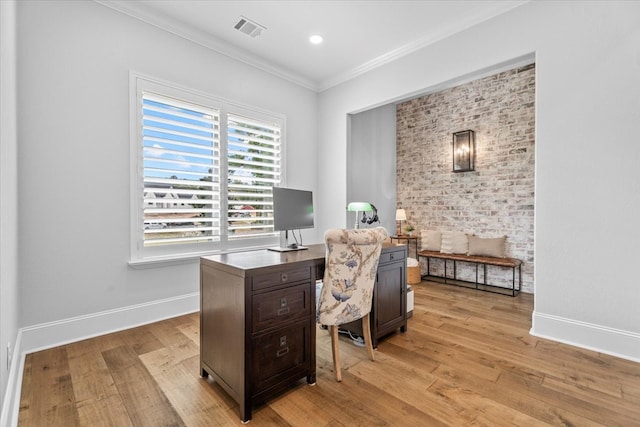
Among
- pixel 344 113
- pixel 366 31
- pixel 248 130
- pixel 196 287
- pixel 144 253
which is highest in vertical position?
pixel 366 31

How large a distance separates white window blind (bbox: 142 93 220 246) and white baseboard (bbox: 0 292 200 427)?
70 cm

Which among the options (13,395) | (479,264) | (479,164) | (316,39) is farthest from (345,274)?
(479,164)

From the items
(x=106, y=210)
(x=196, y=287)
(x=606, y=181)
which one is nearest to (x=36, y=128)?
(x=106, y=210)

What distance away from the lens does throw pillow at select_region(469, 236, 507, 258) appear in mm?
4504

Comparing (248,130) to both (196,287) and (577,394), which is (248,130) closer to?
(196,287)

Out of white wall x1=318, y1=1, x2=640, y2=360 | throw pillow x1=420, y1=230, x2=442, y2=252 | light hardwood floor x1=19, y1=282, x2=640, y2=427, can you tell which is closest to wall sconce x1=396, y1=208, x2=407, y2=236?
throw pillow x1=420, y1=230, x2=442, y2=252

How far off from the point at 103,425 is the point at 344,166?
12.7 feet

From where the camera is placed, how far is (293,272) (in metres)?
1.97

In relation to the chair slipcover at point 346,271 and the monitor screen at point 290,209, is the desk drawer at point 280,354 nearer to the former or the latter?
the chair slipcover at point 346,271

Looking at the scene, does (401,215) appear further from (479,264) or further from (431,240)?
(479,264)

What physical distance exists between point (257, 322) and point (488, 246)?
4.09 m

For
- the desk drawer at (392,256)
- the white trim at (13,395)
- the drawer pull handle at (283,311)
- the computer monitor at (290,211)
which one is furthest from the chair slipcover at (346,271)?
the white trim at (13,395)

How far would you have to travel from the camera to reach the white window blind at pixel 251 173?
3883mm

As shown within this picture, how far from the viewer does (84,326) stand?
2768 millimetres
